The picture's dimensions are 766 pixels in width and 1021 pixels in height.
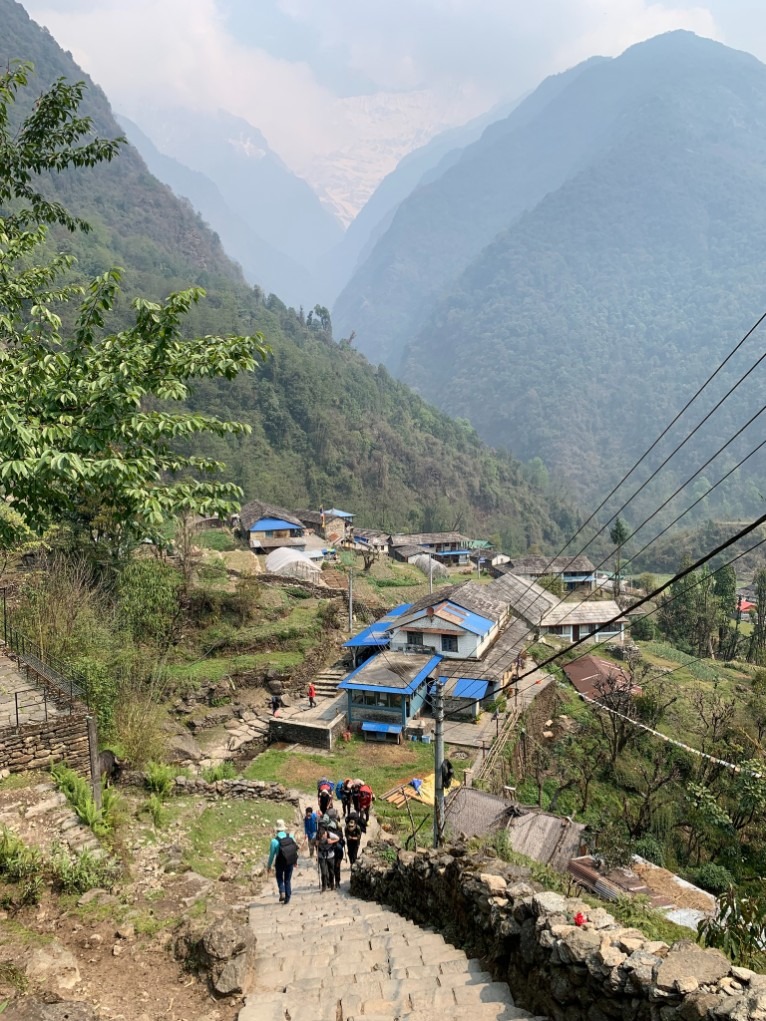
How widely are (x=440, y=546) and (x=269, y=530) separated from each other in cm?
2559

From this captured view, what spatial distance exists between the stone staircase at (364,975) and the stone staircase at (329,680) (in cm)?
1744

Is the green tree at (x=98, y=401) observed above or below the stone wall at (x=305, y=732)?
above

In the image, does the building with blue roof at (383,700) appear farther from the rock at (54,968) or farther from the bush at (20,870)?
the rock at (54,968)

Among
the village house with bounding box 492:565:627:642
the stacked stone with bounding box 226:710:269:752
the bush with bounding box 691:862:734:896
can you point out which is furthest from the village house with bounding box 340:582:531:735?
the bush with bounding box 691:862:734:896

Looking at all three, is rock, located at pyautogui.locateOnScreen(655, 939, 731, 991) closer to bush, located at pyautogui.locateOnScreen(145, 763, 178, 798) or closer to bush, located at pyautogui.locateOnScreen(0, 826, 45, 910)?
bush, located at pyautogui.locateOnScreen(0, 826, 45, 910)

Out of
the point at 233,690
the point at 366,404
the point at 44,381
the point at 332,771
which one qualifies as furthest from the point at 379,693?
the point at 366,404

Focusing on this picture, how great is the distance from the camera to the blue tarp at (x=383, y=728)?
2303 cm

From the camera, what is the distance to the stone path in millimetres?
5383

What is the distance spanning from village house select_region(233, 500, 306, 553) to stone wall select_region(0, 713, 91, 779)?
43.0m

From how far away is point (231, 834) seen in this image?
12734 millimetres

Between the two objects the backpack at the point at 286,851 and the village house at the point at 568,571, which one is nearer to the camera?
the backpack at the point at 286,851

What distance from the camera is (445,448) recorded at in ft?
386

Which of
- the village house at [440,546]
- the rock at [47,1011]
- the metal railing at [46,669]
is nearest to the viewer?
the rock at [47,1011]

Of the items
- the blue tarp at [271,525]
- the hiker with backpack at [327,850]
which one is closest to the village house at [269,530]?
the blue tarp at [271,525]
